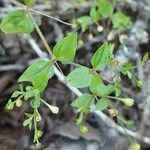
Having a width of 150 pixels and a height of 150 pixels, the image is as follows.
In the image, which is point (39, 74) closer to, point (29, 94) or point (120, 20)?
point (29, 94)

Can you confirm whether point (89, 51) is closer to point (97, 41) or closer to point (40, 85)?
point (97, 41)

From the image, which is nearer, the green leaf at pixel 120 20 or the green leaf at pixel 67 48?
the green leaf at pixel 67 48

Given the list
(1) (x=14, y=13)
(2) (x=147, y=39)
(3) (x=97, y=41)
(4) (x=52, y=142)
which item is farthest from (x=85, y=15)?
(1) (x=14, y=13)

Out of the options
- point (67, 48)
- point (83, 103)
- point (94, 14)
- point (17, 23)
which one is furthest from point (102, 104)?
point (94, 14)

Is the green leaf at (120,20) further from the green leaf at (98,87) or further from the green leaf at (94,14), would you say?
the green leaf at (98,87)

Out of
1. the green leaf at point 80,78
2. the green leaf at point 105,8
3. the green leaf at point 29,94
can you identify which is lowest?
the green leaf at point 105,8

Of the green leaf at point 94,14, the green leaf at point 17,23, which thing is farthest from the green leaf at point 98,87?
the green leaf at point 94,14
